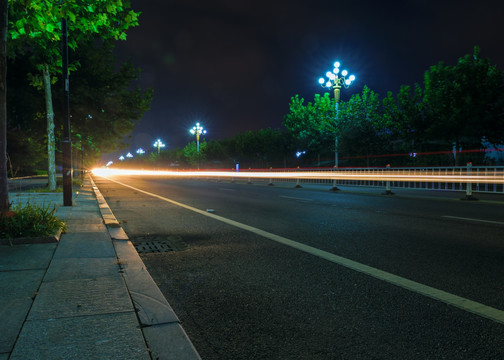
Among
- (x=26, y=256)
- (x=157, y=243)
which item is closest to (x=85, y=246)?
(x=26, y=256)

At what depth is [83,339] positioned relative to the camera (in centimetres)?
272

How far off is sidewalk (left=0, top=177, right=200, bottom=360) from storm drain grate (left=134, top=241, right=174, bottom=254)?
459mm

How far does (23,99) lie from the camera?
1966cm

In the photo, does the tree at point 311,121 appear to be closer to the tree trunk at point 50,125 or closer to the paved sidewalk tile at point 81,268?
the tree trunk at point 50,125

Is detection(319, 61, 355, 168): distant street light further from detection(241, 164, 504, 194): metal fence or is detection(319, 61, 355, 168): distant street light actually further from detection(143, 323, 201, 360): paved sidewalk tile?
detection(143, 323, 201, 360): paved sidewalk tile

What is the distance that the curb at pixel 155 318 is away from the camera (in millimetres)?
2633

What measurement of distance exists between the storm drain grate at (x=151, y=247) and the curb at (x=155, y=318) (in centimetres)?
91

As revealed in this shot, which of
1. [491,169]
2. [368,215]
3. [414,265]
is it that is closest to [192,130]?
[491,169]

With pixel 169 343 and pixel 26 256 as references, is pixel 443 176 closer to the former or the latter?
pixel 26 256

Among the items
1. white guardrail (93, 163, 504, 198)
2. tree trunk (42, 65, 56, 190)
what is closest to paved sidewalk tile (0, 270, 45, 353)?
tree trunk (42, 65, 56, 190)

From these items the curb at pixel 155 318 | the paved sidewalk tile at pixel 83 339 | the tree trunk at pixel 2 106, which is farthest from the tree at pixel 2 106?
the paved sidewalk tile at pixel 83 339

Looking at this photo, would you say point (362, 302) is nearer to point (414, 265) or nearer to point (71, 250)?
point (414, 265)

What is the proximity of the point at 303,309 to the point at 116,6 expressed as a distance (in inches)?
289

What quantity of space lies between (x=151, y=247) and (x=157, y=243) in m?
0.34
